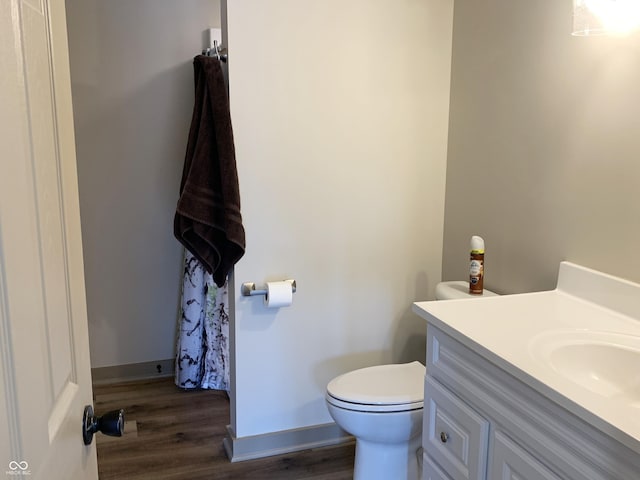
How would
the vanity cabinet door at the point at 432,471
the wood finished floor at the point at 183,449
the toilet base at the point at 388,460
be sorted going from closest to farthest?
the vanity cabinet door at the point at 432,471 → the toilet base at the point at 388,460 → the wood finished floor at the point at 183,449

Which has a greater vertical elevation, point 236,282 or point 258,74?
point 258,74

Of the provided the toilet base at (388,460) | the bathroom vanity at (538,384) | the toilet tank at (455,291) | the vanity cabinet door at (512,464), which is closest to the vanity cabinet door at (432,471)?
the bathroom vanity at (538,384)

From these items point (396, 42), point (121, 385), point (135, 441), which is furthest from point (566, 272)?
point (121, 385)

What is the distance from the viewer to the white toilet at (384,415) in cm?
193

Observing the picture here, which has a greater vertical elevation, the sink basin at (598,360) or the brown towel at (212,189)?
the brown towel at (212,189)

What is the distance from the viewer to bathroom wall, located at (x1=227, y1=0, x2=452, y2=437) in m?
2.18

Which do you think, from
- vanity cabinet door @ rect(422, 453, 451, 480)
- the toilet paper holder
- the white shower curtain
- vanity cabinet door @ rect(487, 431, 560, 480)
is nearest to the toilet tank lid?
vanity cabinet door @ rect(422, 453, 451, 480)

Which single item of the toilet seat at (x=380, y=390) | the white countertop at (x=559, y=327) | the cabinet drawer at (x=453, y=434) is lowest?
the toilet seat at (x=380, y=390)

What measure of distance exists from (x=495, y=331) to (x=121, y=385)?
239 centimetres

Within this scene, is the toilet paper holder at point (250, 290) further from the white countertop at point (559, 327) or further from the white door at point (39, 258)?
the white door at point (39, 258)

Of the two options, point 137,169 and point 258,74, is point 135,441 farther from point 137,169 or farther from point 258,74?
point 258,74

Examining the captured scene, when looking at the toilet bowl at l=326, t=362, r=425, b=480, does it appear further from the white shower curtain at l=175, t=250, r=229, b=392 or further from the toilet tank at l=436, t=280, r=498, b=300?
the white shower curtain at l=175, t=250, r=229, b=392

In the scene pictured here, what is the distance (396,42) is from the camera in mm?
2324

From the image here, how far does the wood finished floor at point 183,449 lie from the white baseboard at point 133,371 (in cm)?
13
